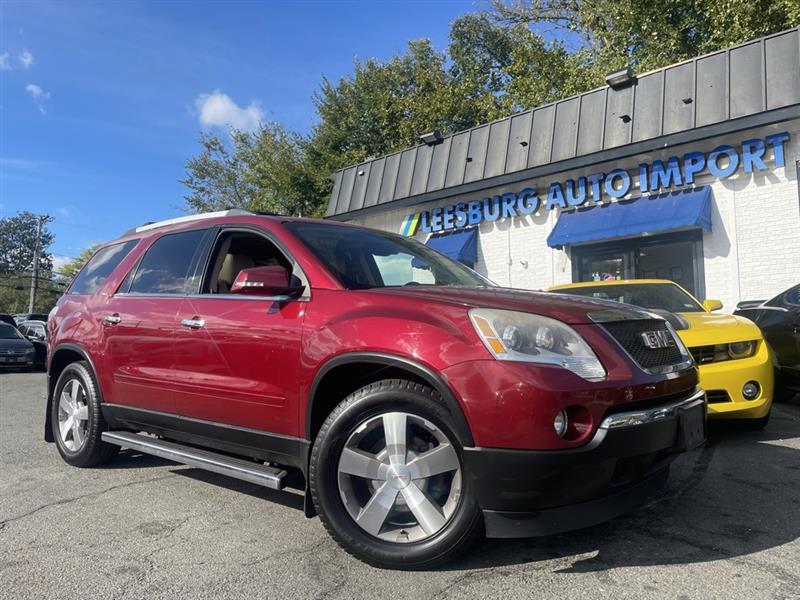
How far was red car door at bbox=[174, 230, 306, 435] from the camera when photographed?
2.96 metres

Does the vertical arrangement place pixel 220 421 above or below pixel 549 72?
below

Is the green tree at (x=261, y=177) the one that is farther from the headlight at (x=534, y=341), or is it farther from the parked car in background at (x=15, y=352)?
the headlight at (x=534, y=341)

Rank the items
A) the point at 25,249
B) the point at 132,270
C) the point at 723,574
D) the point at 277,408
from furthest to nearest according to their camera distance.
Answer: the point at 25,249 → the point at 132,270 → the point at 277,408 → the point at 723,574

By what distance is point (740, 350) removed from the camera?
462cm

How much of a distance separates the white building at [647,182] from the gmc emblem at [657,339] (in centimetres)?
789

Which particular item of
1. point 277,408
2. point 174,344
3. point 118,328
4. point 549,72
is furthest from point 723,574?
point 549,72

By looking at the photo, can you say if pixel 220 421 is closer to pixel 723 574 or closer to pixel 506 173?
pixel 723 574

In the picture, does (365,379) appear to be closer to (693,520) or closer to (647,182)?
(693,520)

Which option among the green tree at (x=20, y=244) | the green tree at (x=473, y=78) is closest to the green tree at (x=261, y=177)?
the green tree at (x=473, y=78)

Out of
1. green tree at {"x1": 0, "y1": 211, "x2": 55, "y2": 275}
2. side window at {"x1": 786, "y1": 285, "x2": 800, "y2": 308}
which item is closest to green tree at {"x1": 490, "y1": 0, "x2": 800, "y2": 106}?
side window at {"x1": 786, "y1": 285, "x2": 800, "y2": 308}

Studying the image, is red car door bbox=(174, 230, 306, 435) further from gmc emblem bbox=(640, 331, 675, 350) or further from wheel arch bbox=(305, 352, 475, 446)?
gmc emblem bbox=(640, 331, 675, 350)

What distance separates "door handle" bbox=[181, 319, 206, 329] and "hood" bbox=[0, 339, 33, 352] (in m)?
16.2

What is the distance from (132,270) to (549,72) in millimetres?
18374

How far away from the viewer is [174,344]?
11.6 ft
